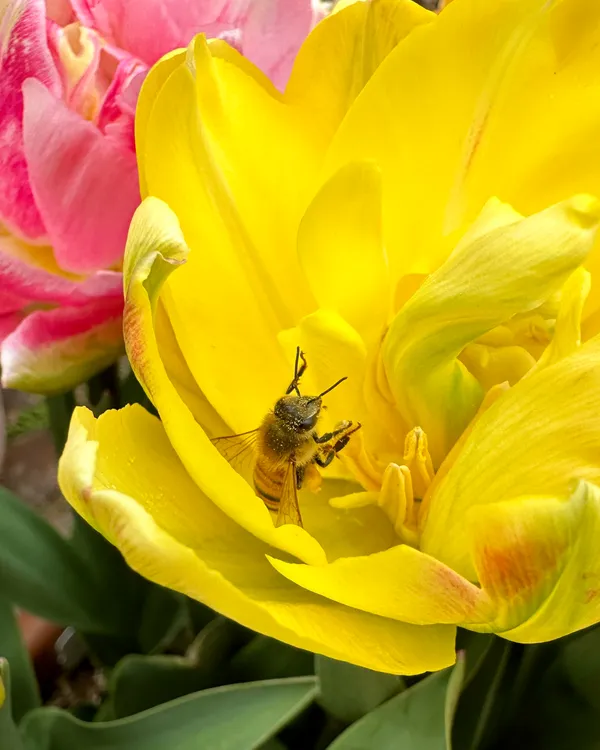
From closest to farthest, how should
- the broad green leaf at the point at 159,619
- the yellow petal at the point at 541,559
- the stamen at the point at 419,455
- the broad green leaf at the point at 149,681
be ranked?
the yellow petal at the point at 541,559 → the stamen at the point at 419,455 → the broad green leaf at the point at 149,681 → the broad green leaf at the point at 159,619

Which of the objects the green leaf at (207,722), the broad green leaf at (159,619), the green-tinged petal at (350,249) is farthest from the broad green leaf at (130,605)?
the green-tinged petal at (350,249)

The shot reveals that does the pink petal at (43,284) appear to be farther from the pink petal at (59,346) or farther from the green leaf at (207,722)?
the green leaf at (207,722)

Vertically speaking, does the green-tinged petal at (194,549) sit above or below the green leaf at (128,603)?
above

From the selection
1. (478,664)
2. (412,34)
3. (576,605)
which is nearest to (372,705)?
(478,664)

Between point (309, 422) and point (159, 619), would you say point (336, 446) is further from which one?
point (159, 619)

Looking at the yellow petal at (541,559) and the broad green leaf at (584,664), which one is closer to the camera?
the yellow petal at (541,559)

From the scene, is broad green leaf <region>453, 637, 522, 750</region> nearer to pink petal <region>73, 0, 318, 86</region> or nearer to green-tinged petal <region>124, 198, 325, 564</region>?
green-tinged petal <region>124, 198, 325, 564</region>

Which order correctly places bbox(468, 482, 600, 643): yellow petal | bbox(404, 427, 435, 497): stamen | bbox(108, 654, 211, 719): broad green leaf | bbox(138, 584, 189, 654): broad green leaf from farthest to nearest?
1. bbox(138, 584, 189, 654): broad green leaf
2. bbox(108, 654, 211, 719): broad green leaf
3. bbox(404, 427, 435, 497): stamen
4. bbox(468, 482, 600, 643): yellow petal

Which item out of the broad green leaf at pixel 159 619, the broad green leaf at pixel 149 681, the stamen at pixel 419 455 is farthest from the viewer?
the broad green leaf at pixel 159 619

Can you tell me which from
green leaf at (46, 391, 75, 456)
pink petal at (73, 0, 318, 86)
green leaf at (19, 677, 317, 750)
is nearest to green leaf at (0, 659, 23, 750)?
green leaf at (19, 677, 317, 750)
